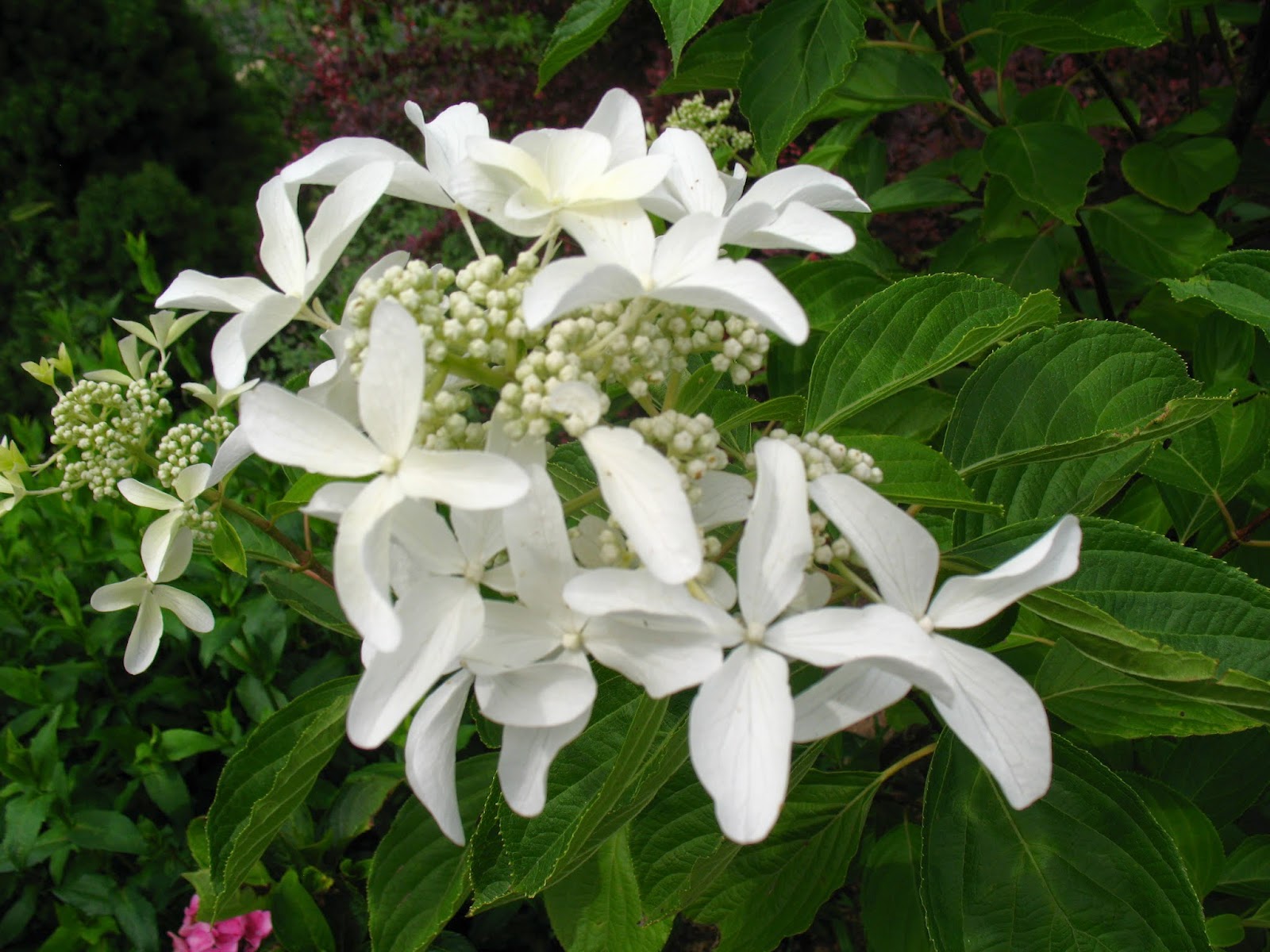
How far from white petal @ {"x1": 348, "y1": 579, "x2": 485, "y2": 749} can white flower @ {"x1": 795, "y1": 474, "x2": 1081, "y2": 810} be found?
219mm

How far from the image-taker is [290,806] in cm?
85

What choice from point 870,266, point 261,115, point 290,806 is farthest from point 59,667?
point 261,115

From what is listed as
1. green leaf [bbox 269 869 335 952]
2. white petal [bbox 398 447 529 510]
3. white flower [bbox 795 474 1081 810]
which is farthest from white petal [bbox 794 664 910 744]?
green leaf [bbox 269 869 335 952]

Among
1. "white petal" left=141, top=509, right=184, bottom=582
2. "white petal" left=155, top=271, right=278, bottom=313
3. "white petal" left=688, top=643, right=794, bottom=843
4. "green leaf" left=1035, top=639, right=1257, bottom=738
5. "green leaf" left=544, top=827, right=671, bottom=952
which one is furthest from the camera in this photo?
"green leaf" left=544, top=827, right=671, bottom=952

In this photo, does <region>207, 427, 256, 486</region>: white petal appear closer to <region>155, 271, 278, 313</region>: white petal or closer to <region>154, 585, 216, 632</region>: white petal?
<region>155, 271, 278, 313</region>: white petal

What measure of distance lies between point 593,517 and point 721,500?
90 mm

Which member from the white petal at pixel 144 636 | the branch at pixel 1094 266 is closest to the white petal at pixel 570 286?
the white petal at pixel 144 636

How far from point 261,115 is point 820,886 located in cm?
502

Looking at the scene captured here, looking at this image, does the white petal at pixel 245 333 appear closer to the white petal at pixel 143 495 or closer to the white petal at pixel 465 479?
the white petal at pixel 465 479

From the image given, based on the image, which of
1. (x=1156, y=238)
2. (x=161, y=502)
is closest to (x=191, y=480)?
(x=161, y=502)

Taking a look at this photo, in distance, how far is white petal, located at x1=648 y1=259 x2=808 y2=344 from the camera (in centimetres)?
55

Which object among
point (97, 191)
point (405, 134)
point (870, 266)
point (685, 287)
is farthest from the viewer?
point (405, 134)

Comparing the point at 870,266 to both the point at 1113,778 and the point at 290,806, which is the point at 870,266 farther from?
the point at 290,806

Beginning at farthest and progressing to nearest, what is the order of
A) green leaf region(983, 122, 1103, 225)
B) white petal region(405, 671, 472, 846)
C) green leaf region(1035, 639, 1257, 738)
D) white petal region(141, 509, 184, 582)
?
1. green leaf region(983, 122, 1103, 225)
2. white petal region(141, 509, 184, 582)
3. green leaf region(1035, 639, 1257, 738)
4. white petal region(405, 671, 472, 846)
